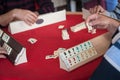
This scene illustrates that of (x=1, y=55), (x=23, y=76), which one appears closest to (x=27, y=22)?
(x=1, y=55)

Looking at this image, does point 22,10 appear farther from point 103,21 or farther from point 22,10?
point 103,21

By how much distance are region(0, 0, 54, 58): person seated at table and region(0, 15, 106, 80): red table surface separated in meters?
0.11

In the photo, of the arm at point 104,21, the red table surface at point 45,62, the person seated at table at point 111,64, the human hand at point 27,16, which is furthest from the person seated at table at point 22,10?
the person seated at table at point 111,64

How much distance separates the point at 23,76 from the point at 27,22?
1.72ft

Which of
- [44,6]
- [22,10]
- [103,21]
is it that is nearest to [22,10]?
[22,10]

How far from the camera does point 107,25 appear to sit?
4.30 ft

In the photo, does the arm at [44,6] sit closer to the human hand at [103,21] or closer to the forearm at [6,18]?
the forearm at [6,18]

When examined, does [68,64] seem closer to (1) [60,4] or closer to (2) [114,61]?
(2) [114,61]

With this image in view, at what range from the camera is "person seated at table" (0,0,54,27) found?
1630 millimetres

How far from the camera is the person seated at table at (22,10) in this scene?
1629mm

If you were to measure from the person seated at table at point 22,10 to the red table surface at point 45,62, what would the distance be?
4.2 inches

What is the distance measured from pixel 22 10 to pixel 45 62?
1.78 feet

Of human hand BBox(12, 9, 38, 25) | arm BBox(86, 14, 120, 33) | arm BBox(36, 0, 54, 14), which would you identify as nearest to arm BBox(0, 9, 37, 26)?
human hand BBox(12, 9, 38, 25)

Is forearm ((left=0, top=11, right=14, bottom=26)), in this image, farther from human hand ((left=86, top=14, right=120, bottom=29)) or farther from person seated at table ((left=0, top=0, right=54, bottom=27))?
human hand ((left=86, top=14, right=120, bottom=29))
